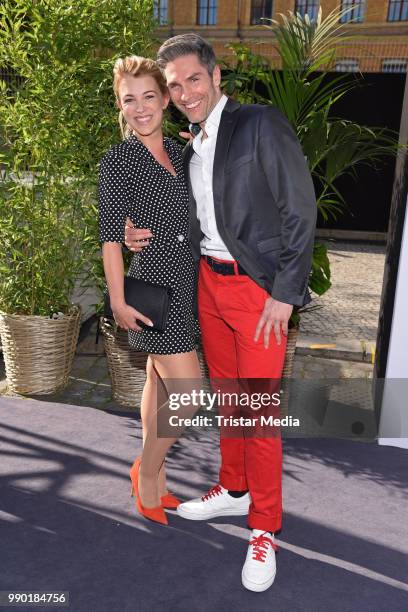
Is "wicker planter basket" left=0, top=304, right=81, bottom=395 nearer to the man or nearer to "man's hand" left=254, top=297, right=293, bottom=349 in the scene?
the man

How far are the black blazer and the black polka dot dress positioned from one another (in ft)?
0.76

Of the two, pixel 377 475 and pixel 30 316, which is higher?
pixel 30 316

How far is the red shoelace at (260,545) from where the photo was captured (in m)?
2.36

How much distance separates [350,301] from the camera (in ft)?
22.3

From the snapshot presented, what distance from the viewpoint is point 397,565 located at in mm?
2471

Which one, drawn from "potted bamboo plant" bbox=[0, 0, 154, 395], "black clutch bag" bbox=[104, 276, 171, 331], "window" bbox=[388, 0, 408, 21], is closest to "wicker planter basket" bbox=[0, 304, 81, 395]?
"potted bamboo plant" bbox=[0, 0, 154, 395]

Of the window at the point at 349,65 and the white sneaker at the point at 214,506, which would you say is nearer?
the white sneaker at the point at 214,506

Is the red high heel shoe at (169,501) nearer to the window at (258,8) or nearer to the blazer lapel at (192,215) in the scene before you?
the blazer lapel at (192,215)

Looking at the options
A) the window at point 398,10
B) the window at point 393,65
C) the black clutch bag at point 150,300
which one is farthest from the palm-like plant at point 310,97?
the window at point 398,10

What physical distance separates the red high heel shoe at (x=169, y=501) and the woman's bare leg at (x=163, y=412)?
0.41 ft

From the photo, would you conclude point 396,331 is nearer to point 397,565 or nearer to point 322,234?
point 397,565

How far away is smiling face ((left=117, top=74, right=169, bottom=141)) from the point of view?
2.25m

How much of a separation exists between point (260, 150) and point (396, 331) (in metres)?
1.56

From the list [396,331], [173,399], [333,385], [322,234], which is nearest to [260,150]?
[173,399]
